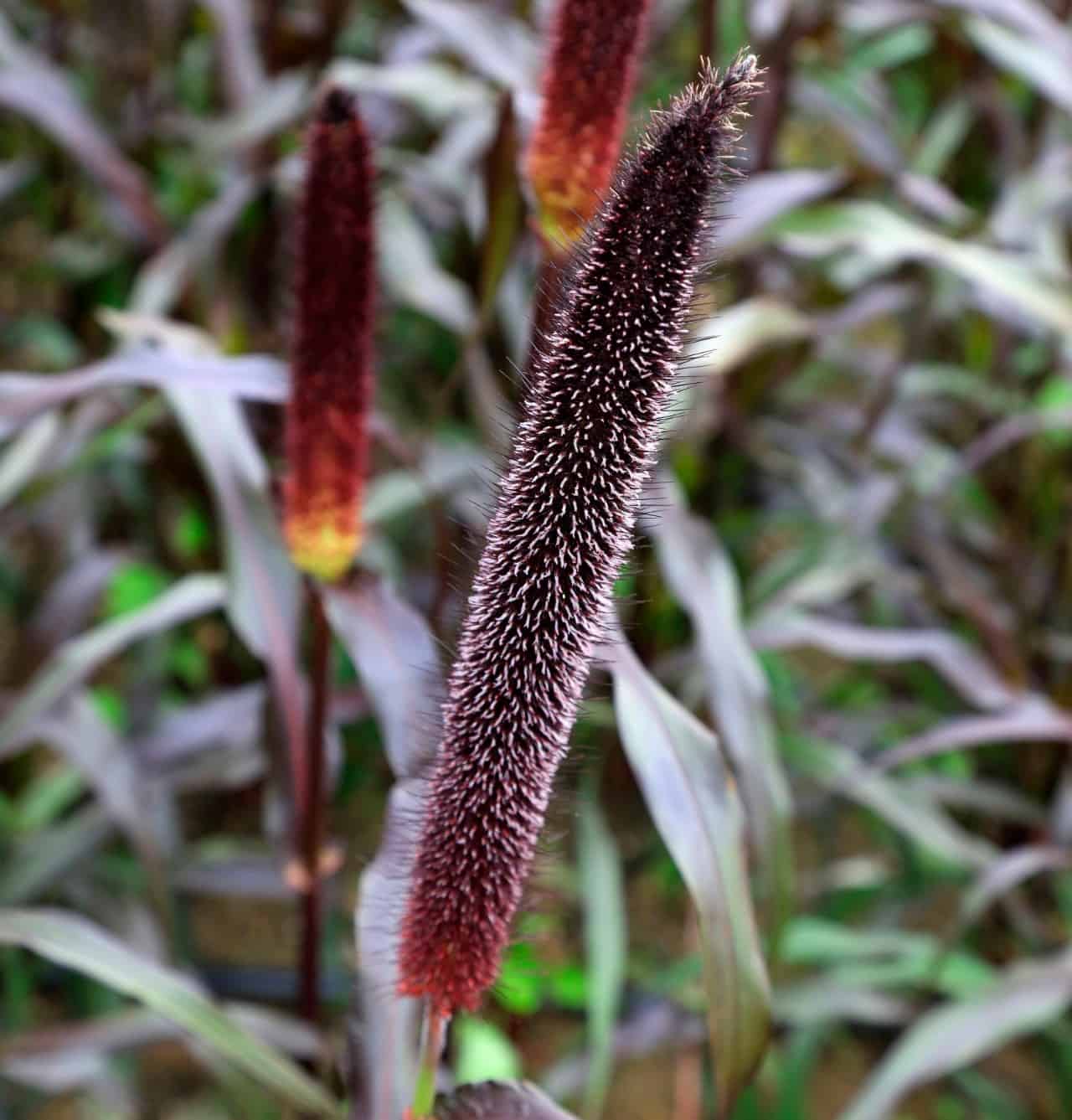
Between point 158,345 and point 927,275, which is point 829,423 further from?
point 158,345

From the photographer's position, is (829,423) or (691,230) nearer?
(691,230)

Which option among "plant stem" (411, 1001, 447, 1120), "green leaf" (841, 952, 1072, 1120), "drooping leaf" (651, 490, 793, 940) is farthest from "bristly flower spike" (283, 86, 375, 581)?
"green leaf" (841, 952, 1072, 1120)

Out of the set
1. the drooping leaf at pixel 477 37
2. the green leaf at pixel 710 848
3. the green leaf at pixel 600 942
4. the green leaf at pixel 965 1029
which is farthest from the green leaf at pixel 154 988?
the drooping leaf at pixel 477 37

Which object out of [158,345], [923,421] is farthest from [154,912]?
[923,421]

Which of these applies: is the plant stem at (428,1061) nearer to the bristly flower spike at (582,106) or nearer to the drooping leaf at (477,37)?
the bristly flower spike at (582,106)

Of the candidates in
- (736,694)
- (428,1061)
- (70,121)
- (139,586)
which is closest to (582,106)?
(736,694)

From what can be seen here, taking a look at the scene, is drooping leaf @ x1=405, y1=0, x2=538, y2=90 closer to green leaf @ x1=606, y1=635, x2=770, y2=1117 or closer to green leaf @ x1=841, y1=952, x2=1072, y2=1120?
green leaf @ x1=606, y1=635, x2=770, y2=1117

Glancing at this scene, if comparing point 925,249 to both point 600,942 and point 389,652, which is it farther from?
point 600,942
